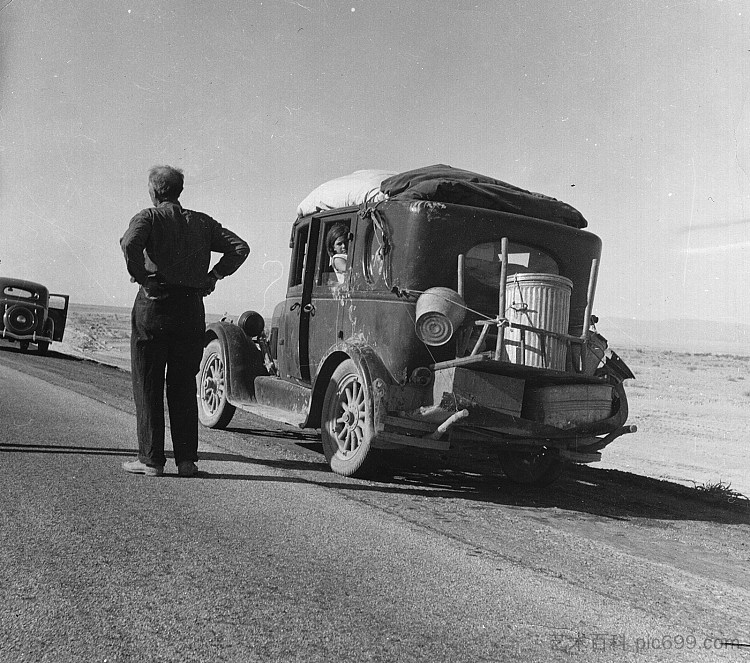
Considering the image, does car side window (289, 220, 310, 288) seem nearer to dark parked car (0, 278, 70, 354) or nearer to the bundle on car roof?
the bundle on car roof

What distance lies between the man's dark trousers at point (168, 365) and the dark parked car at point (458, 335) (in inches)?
51.2

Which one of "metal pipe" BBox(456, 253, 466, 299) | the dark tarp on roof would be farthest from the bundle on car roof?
"metal pipe" BBox(456, 253, 466, 299)

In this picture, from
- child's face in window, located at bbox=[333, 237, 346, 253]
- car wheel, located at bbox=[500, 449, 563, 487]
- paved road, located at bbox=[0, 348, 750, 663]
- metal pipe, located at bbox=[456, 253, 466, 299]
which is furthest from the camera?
child's face in window, located at bbox=[333, 237, 346, 253]

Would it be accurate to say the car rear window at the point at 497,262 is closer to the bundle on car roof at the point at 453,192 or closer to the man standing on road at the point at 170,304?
the bundle on car roof at the point at 453,192

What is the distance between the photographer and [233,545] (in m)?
3.74

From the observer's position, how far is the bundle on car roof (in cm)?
639

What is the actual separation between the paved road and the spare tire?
1706cm

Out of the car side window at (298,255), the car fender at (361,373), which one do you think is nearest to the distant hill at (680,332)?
the car side window at (298,255)

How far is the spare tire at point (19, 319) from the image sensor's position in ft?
71.3

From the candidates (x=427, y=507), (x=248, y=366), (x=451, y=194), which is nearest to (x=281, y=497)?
(x=427, y=507)

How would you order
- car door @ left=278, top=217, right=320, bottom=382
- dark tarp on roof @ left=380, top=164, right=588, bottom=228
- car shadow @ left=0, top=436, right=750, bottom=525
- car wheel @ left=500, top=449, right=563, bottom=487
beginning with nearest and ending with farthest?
car shadow @ left=0, top=436, right=750, bottom=525 < dark tarp on roof @ left=380, top=164, right=588, bottom=228 < car wheel @ left=500, top=449, right=563, bottom=487 < car door @ left=278, top=217, right=320, bottom=382

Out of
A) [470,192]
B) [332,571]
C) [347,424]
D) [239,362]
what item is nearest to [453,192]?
[470,192]

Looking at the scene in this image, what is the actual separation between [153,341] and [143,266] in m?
0.54

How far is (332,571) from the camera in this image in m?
3.47
